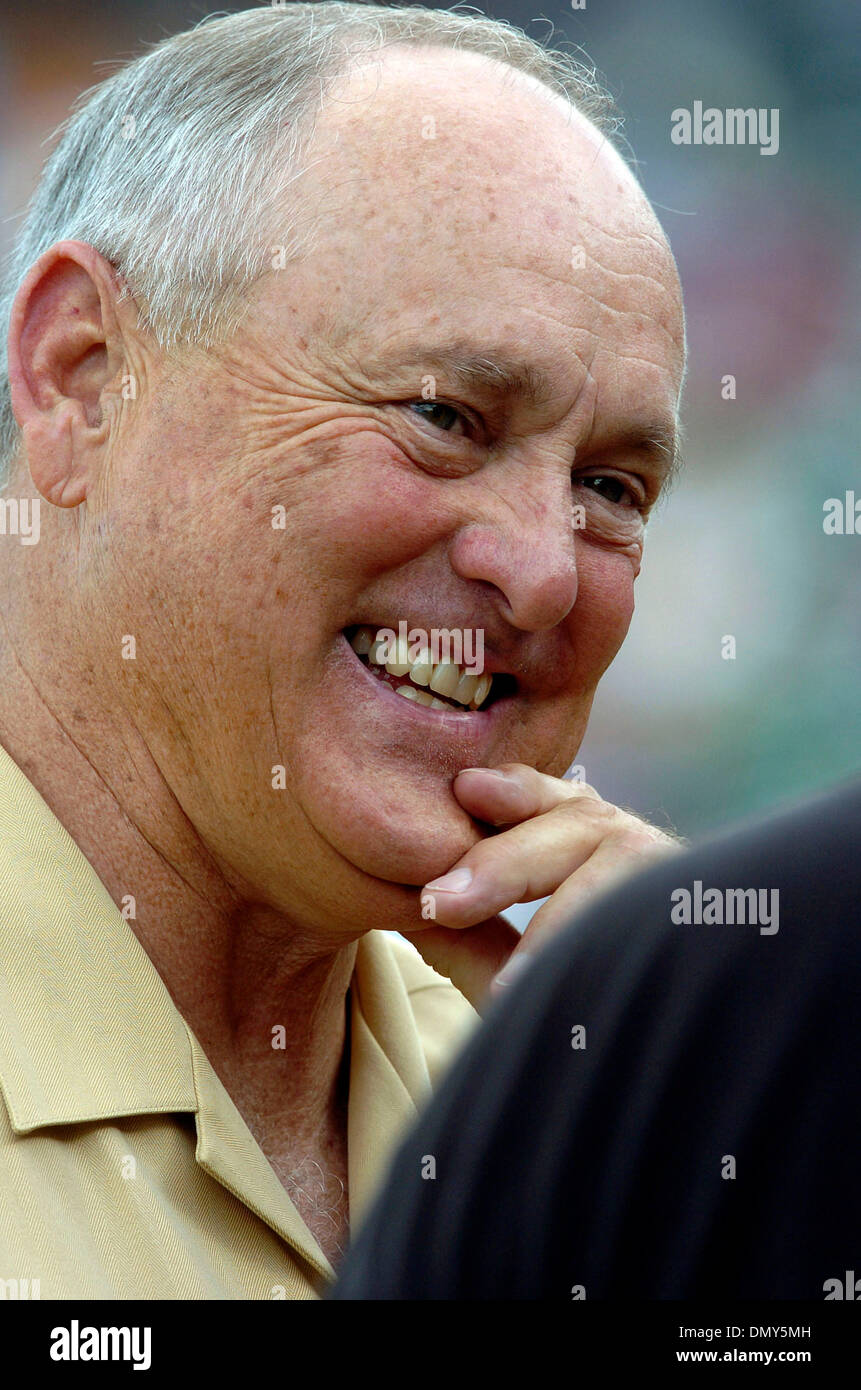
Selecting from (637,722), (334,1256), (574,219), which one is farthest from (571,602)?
(637,722)

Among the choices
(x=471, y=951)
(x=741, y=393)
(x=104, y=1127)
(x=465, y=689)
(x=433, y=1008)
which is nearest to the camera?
(x=104, y=1127)

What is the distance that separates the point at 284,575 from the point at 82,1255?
2.13ft

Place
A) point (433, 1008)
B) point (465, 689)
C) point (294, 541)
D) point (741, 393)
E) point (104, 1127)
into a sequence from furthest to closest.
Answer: point (741, 393), point (433, 1008), point (465, 689), point (294, 541), point (104, 1127)

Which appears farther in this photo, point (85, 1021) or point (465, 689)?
point (465, 689)

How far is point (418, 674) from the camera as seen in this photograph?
5.25ft

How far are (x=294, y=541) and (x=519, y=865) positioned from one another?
40cm

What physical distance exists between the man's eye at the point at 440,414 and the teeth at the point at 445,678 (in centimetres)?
24

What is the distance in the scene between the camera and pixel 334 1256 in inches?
63.2

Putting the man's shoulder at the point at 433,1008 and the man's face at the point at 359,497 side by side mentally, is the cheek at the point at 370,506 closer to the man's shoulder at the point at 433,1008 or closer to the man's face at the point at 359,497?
the man's face at the point at 359,497

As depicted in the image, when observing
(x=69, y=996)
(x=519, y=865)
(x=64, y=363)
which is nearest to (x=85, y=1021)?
(x=69, y=996)

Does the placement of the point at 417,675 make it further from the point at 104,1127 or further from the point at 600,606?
the point at 104,1127

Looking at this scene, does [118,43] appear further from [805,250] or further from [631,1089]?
[631,1089]

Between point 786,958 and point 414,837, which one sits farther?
point 414,837

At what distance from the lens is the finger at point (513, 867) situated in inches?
61.9
